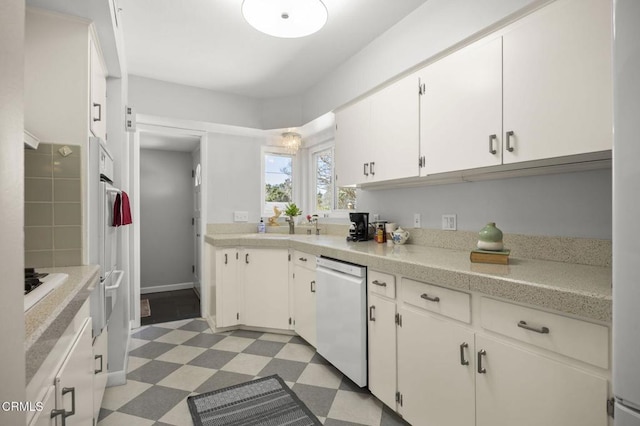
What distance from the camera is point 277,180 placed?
160 inches

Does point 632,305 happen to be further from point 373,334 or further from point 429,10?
point 429,10

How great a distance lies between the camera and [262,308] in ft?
10.0

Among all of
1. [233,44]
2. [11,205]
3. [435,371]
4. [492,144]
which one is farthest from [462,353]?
[233,44]

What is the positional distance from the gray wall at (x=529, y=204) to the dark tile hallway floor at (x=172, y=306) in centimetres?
283

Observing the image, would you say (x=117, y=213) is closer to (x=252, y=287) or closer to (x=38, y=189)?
(x=38, y=189)

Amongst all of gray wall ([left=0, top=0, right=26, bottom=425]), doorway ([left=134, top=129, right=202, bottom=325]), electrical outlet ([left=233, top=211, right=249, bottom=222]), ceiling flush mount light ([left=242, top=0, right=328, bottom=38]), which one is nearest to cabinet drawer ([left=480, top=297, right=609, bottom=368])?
gray wall ([left=0, top=0, right=26, bottom=425])

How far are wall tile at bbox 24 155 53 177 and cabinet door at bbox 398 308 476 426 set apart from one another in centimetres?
194

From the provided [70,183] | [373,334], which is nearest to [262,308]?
[373,334]

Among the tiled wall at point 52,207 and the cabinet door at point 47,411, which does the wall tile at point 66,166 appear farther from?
the cabinet door at point 47,411

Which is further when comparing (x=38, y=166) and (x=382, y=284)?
(x=382, y=284)

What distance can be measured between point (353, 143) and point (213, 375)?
2099mm

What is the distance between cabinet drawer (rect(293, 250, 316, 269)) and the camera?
2615 millimetres

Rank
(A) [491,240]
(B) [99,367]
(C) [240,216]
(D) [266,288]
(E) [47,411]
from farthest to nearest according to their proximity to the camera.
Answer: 1. (C) [240,216]
2. (D) [266,288]
3. (B) [99,367]
4. (A) [491,240]
5. (E) [47,411]

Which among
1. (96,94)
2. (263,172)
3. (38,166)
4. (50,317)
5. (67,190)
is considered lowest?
(50,317)
